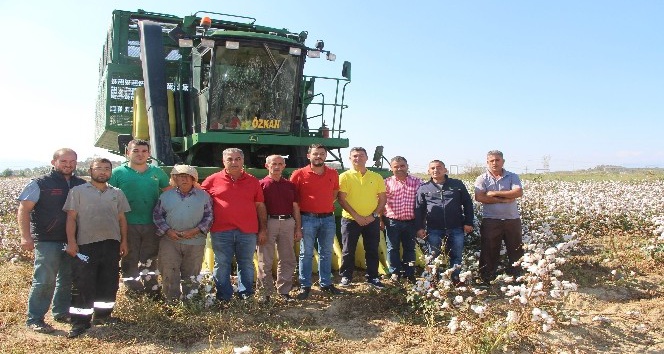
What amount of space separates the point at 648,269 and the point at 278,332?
554 cm

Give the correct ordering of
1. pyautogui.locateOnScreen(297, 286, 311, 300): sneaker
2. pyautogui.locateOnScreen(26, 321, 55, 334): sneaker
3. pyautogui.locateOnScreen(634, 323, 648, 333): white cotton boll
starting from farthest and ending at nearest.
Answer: pyautogui.locateOnScreen(297, 286, 311, 300): sneaker → pyautogui.locateOnScreen(26, 321, 55, 334): sneaker → pyautogui.locateOnScreen(634, 323, 648, 333): white cotton boll

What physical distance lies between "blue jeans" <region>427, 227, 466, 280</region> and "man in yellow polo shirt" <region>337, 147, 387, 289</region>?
703 millimetres

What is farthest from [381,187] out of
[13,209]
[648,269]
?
[13,209]

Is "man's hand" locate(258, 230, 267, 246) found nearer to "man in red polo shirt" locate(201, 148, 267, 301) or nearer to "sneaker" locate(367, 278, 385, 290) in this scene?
"man in red polo shirt" locate(201, 148, 267, 301)

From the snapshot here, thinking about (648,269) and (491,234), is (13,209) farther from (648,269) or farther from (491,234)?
(648,269)

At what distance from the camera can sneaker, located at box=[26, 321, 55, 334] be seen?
17.1 feet

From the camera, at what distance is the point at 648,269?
24.6ft

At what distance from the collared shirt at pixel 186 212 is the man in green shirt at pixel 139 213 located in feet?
0.57

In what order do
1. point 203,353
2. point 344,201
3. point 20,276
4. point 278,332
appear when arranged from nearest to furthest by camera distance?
point 203,353 < point 278,332 < point 344,201 < point 20,276

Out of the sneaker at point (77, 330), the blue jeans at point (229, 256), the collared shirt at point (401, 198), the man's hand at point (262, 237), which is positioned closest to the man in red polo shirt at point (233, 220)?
the blue jeans at point (229, 256)

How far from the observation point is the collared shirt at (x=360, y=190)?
264 inches

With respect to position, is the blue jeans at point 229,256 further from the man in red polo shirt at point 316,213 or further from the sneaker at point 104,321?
the sneaker at point 104,321

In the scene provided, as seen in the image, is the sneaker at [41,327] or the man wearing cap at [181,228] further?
the man wearing cap at [181,228]

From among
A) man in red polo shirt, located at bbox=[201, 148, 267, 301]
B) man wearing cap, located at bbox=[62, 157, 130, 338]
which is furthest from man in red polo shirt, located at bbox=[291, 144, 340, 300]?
man wearing cap, located at bbox=[62, 157, 130, 338]
